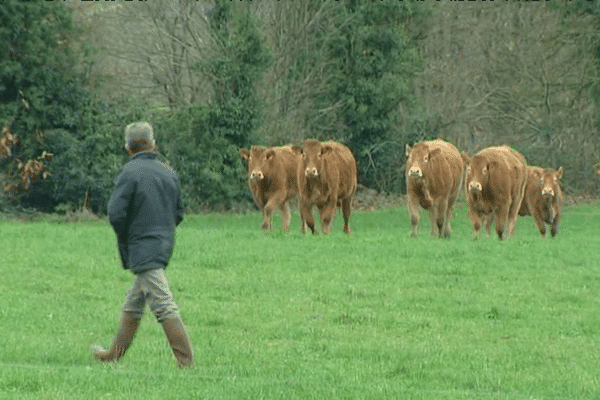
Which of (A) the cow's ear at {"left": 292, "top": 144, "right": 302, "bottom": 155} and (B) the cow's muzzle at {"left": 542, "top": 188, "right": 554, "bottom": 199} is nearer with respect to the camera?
(A) the cow's ear at {"left": 292, "top": 144, "right": 302, "bottom": 155}

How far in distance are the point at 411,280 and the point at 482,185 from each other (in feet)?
26.4

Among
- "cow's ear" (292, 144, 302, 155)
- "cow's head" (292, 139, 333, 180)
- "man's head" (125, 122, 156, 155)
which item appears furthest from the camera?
"cow's ear" (292, 144, 302, 155)

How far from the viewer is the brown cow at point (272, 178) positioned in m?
25.0

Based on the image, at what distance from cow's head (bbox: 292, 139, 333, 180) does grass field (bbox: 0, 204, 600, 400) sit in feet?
6.89

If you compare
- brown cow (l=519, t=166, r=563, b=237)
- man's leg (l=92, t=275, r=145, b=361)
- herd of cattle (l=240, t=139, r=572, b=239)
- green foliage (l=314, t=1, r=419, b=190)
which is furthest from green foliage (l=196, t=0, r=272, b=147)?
man's leg (l=92, t=275, r=145, b=361)

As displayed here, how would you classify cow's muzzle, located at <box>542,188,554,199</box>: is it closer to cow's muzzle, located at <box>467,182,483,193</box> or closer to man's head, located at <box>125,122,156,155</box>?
cow's muzzle, located at <box>467,182,483,193</box>

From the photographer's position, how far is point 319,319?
12984mm

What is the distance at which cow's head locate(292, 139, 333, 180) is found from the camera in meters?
23.6

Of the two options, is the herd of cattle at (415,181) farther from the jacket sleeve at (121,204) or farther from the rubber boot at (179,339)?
the jacket sleeve at (121,204)

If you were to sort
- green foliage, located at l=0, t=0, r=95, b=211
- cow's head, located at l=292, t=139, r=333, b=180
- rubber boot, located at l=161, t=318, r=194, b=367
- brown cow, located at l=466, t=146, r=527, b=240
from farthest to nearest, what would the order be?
1. green foliage, located at l=0, t=0, r=95, b=211
2. cow's head, located at l=292, t=139, r=333, b=180
3. brown cow, located at l=466, t=146, r=527, b=240
4. rubber boot, located at l=161, t=318, r=194, b=367

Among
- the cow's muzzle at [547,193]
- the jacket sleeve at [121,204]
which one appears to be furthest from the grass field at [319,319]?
the cow's muzzle at [547,193]

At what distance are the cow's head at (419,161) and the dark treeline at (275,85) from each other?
1423cm

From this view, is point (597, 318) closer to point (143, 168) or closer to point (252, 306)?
point (252, 306)

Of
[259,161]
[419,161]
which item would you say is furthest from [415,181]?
[259,161]
